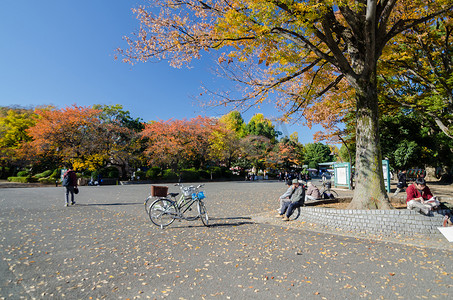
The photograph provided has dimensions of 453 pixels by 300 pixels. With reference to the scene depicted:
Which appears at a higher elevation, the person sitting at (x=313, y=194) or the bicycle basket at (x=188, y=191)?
the bicycle basket at (x=188, y=191)

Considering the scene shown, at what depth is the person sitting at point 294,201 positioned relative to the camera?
705cm

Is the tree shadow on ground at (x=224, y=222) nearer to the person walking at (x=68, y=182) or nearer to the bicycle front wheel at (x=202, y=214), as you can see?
the bicycle front wheel at (x=202, y=214)

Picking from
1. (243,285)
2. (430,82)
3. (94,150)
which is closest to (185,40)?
(243,285)

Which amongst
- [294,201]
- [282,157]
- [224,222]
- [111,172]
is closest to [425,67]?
[294,201]

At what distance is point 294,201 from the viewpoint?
7078 mm

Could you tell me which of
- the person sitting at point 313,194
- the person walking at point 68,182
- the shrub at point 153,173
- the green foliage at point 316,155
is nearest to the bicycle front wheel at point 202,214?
the person sitting at point 313,194

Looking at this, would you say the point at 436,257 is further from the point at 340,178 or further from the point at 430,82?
the point at 340,178

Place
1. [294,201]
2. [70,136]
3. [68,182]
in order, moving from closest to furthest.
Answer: [294,201] → [68,182] → [70,136]

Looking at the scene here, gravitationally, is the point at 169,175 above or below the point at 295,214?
above

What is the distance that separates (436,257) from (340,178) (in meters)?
14.0

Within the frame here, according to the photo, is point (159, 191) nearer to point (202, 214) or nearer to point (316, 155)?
point (202, 214)

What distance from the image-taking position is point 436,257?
164 inches

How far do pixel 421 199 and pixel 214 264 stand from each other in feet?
16.5

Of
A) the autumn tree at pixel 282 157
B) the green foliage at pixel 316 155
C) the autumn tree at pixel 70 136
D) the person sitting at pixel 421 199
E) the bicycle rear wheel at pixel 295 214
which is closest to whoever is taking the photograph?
the person sitting at pixel 421 199
